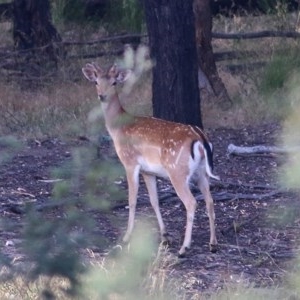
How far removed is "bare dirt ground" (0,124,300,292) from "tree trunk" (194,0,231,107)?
5.73ft

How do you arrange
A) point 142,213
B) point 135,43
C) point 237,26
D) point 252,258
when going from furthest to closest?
point 237,26
point 135,43
point 142,213
point 252,258

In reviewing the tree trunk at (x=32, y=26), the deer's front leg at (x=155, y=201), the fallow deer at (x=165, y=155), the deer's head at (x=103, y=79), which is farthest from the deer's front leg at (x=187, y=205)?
the tree trunk at (x=32, y=26)

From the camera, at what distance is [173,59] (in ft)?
37.6

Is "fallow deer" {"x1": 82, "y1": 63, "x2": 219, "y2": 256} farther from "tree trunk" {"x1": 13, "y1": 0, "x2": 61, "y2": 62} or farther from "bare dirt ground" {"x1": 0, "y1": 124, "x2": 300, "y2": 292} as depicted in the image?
"tree trunk" {"x1": 13, "y1": 0, "x2": 61, "y2": 62}

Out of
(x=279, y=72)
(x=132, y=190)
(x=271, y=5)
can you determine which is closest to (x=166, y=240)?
(x=132, y=190)

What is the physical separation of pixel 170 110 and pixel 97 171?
767 centimetres

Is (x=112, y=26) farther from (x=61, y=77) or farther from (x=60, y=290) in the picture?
(x=60, y=290)

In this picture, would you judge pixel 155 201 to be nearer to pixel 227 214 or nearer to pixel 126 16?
pixel 227 214

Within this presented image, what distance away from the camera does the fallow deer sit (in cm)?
782

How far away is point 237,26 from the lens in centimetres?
1925

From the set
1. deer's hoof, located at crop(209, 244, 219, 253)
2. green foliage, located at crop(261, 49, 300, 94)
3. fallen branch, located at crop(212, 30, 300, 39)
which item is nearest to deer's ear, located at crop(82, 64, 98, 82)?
deer's hoof, located at crop(209, 244, 219, 253)

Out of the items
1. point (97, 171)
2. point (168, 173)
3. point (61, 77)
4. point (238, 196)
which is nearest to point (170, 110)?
point (238, 196)

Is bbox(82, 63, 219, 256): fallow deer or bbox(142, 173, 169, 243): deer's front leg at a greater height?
bbox(82, 63, 219, 256): fallow deer

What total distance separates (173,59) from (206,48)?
8.94 feet
